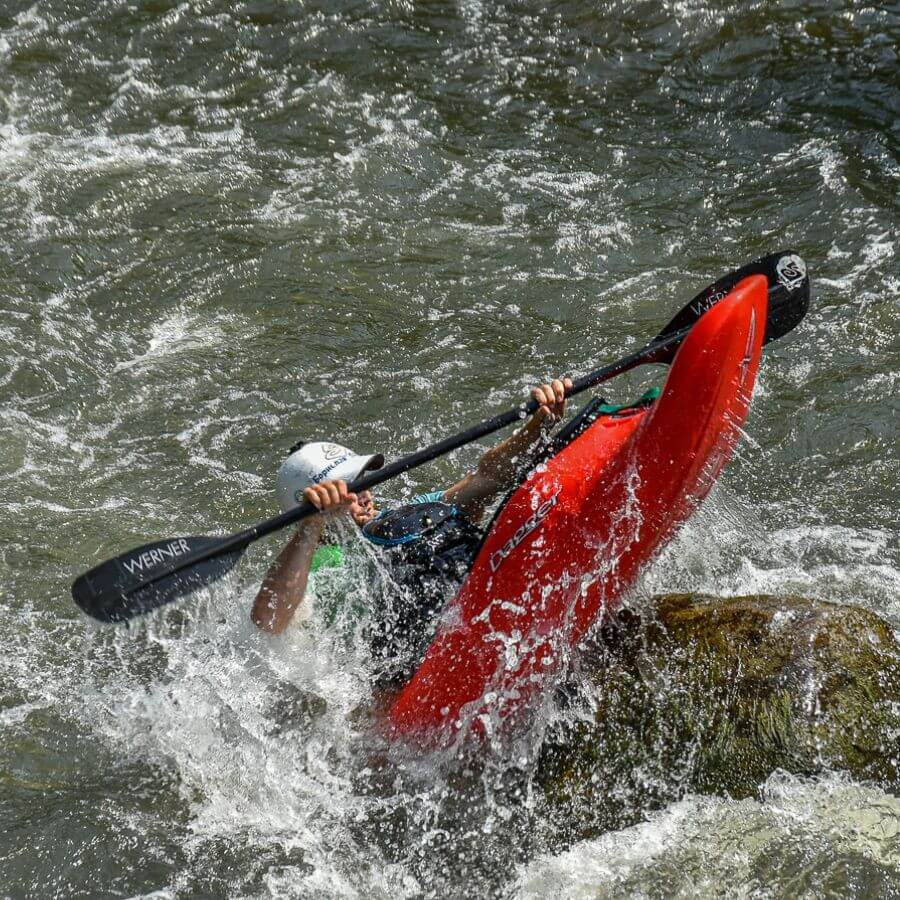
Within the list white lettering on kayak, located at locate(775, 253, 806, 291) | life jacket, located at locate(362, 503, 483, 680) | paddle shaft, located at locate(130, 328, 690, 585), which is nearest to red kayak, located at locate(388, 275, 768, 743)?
life jacket, located at locate(362, 503, 483, 680)

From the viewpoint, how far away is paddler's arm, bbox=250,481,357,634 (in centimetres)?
388

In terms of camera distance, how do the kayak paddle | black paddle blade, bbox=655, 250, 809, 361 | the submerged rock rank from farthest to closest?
black paddle blade, bbox=655, 250, 809, 361
the kayak paddle
the submerged rock

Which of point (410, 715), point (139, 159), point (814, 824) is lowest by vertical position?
point (814, 824)

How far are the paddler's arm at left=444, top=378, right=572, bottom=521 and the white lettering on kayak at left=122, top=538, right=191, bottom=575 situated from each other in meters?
1.00

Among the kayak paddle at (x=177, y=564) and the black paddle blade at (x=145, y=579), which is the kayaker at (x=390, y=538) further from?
the black paddle blade at (x=145, y=579)

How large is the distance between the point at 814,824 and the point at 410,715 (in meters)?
1.30

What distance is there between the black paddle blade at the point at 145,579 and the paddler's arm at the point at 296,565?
0.20 metres

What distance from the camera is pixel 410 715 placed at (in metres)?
3.89

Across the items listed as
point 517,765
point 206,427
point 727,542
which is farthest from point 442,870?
point 206,427

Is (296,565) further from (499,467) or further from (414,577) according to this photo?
(499,467)

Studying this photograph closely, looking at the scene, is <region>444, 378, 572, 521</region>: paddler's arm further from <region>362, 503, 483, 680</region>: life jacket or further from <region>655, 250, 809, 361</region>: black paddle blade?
<region>655, 250, 809, 361</region>: black paddle blade

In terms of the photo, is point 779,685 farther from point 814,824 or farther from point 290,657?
point 290,657

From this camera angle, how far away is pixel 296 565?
3877mm

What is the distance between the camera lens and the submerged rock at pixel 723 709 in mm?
3377
